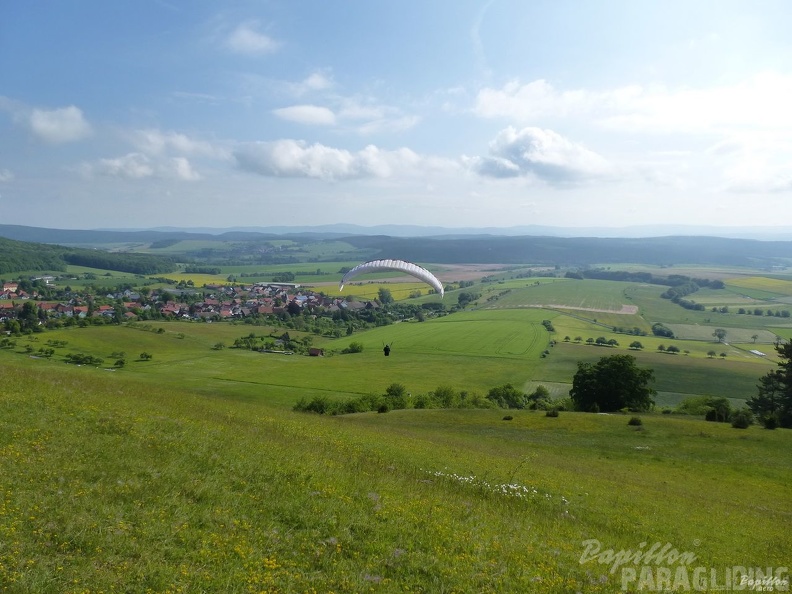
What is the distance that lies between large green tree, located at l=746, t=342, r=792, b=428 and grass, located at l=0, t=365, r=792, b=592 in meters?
27.2

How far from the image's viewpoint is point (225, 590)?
27.5ft

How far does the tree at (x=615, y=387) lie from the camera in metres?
51.0

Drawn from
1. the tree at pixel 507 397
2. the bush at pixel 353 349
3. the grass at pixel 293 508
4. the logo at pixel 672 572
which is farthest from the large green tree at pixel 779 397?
the bush at pixel 353 349

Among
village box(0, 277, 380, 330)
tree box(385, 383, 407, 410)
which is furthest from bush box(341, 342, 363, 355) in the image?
village box(0, 277, 380, 330)

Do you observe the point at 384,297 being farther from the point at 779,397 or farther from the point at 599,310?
the point at 779,397

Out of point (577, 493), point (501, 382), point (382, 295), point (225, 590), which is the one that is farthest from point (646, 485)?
point (382, 295)

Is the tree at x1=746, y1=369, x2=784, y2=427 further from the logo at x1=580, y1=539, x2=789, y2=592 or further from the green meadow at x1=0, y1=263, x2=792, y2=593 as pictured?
the logo at x1=580, y1=539, x2=789, y2=592

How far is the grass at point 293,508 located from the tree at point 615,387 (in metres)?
26.7

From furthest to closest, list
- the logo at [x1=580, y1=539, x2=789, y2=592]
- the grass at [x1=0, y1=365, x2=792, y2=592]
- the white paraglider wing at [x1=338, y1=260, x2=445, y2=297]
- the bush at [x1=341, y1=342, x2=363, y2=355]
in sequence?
the bush at [x1=341, y1=342, x2=363, y2=355] < the white paraglider wing at [x1=338, y1=260, x2=445, y2=297] < the logo at [x1=580, y1=539, x2=789, y2=592] < the grass at [x1=0, y1=365, x2=792, y2=592]

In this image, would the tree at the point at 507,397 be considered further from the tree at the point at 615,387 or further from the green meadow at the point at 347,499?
the green meadow at the point at 347,499

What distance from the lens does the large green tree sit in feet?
148

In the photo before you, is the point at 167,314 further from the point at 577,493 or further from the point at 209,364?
the point at 577,493

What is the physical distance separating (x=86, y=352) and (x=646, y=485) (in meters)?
87.4

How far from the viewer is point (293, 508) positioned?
11594 millimetres
